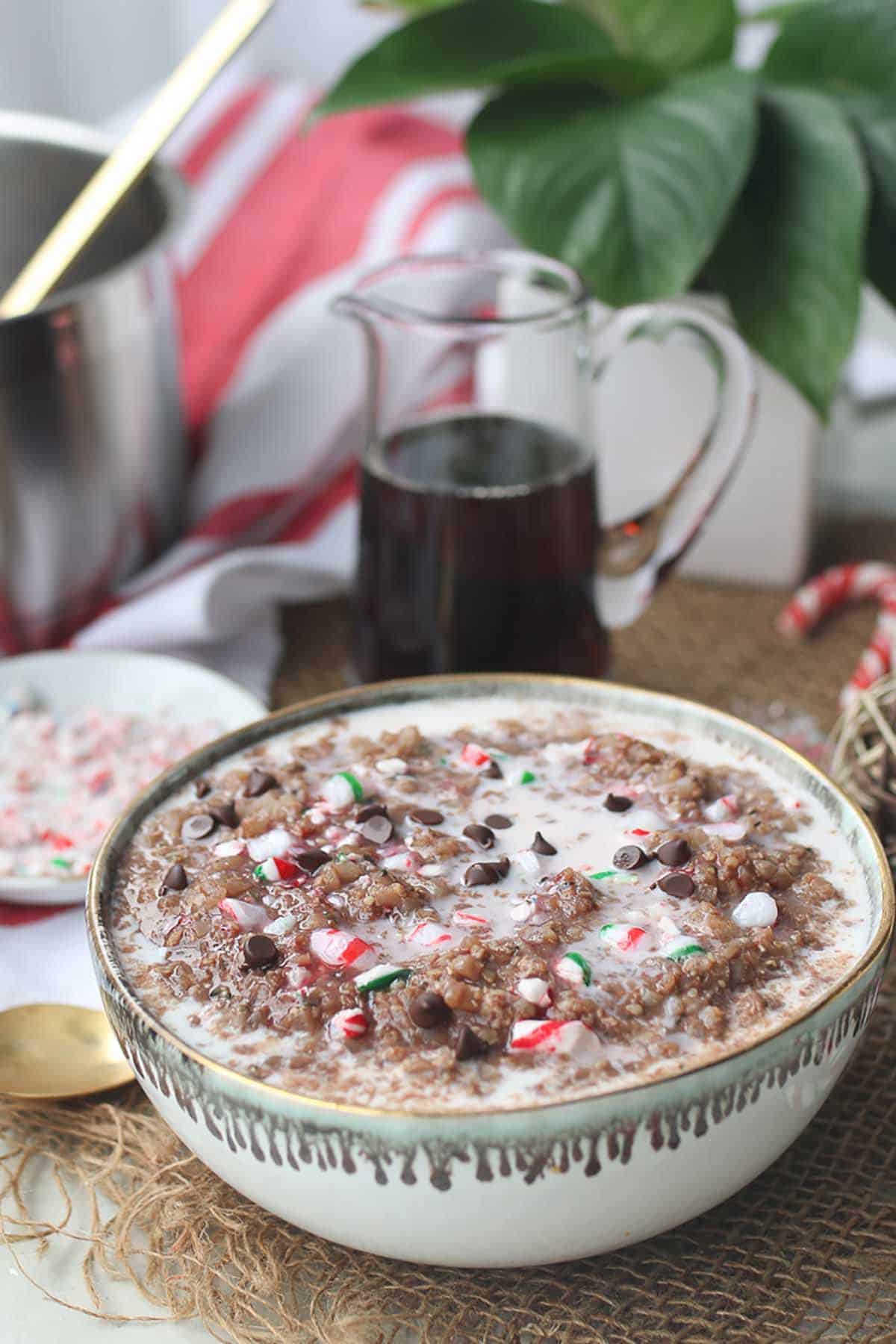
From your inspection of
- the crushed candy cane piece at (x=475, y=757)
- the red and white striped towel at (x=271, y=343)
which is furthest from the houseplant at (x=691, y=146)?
Answer: the crushed candy cane piece at (x=475, y=757)

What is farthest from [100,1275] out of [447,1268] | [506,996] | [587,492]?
[587,492]

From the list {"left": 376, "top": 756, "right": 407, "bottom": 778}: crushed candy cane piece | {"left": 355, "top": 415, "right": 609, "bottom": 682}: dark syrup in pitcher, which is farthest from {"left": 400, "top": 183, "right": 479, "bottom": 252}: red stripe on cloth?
{"left": 376, "top": 756, "right": 407, "bottom": 778}: crushed candy cane piece

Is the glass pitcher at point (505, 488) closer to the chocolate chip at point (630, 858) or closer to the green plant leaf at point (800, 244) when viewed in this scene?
the green plant leaf at point (800, 244)

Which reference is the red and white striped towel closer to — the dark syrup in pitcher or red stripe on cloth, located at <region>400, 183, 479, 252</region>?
red stripe on cloth, located at <region>400, 183, 479, 252</region>

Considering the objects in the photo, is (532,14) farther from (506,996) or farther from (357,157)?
(506,996)

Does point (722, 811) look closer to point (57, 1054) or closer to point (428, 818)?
point (428, 818)
